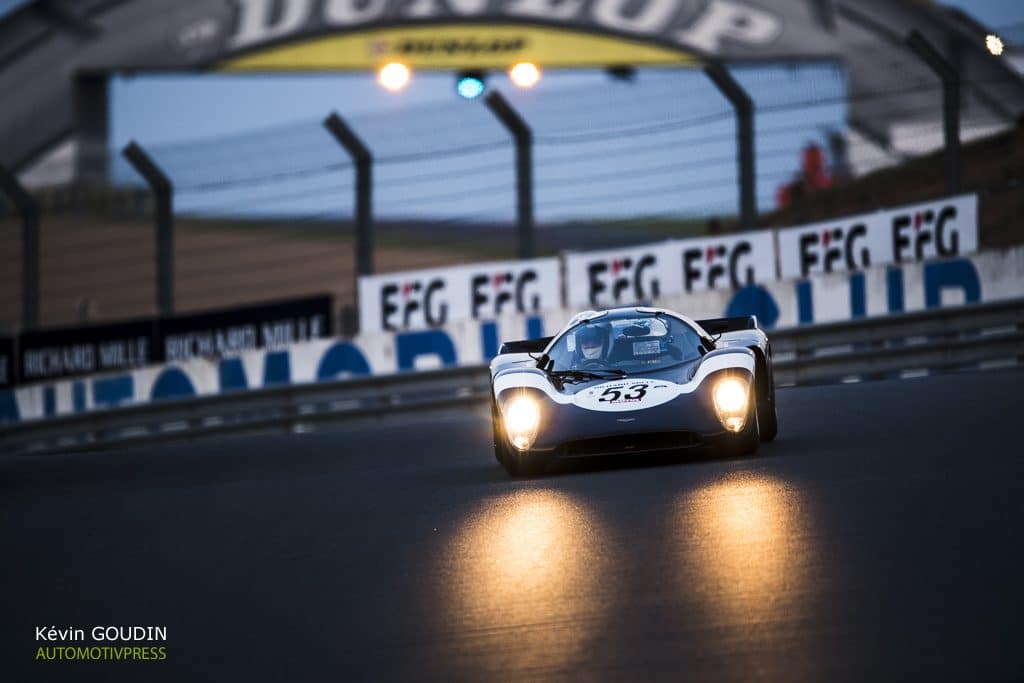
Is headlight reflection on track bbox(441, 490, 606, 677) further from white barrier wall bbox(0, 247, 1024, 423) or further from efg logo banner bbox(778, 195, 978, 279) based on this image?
efg logo banner bbox(778, 195, 978, 279)

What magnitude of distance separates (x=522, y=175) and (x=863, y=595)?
11198 mm

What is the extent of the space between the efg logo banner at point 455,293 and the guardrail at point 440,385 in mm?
910

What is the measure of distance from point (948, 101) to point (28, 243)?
9286 mm

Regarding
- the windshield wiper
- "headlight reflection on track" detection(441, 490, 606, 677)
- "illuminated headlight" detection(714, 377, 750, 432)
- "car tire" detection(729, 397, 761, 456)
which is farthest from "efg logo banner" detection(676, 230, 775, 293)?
"headlight reflection on track" detection(441, 490, 606, 677)

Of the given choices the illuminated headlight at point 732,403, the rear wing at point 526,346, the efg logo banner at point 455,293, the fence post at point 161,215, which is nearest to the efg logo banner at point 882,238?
the efg logo banner at point 455,293

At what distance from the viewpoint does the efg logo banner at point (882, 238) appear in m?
14.5

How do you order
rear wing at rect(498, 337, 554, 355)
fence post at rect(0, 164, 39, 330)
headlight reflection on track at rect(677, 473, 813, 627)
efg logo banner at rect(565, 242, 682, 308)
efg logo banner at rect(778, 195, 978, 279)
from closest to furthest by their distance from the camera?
headlight reflection on track at rect(677, 473, 813, 627) < rear wing at rect(498, 337, 554, 355) < efg logo banner at rect(778, 195, 978, 279) < efg logo banner at rect(565, 242, 682, 308) < fence post at rect(0, 164, 39, 330)

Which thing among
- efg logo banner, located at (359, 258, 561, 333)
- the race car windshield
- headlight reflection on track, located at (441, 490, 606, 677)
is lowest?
headlight reflection on track, located at (441, 490, 606, 677)

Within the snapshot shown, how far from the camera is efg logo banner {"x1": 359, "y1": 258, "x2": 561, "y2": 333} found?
15820mm

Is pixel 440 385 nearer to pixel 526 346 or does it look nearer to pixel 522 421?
pixel 526 346

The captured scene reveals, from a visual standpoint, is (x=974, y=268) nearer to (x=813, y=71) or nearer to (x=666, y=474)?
(x=813, y=71)

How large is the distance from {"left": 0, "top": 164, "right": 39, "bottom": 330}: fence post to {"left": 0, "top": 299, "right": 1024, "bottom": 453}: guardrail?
6.54ft

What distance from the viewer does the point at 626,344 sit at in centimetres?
964

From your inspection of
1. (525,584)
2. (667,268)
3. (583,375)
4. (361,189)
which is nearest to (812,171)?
(667,268)
